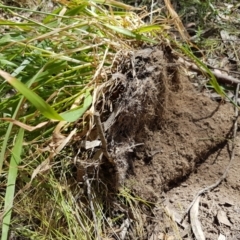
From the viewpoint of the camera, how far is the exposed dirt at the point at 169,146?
1582mm

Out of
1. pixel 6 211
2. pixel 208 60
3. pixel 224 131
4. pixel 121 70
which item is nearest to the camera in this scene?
pixel 6 211

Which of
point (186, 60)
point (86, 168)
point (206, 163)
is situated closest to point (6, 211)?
point (86, 168)

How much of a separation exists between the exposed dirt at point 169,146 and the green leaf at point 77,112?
0.37 feet

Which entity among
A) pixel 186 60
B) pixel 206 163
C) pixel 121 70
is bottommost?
pixel 206 163

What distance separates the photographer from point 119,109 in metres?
1.57

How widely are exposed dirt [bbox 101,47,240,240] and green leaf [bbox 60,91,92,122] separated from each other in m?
0.11

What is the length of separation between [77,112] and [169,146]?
0.39 meters

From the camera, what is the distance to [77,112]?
1470 millimetres

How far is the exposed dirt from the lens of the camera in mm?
1582

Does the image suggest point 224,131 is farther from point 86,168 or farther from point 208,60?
point 86,168

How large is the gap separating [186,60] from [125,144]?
0.44 m

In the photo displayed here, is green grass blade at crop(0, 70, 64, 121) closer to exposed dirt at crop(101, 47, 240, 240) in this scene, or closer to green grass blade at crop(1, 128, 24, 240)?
green grass blade at crop(1, 128, 24, 240)

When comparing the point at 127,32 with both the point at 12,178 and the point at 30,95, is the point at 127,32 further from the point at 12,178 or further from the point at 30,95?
the point at 12,178

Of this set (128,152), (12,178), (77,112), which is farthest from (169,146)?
(12,178)
